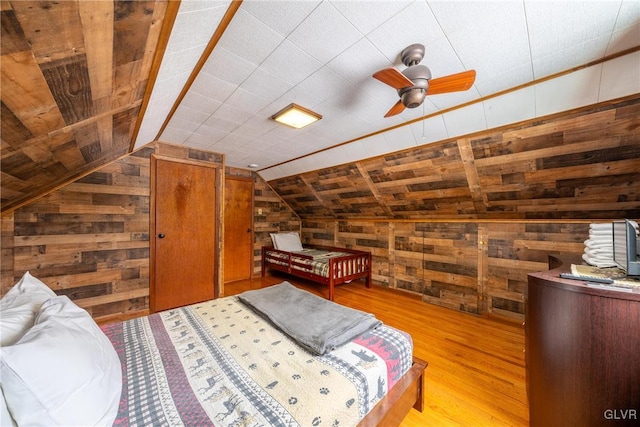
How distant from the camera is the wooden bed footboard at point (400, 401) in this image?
1146 mm

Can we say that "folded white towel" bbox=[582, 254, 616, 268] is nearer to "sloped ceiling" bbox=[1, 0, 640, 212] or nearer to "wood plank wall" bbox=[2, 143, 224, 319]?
"sloped ceiling" bbox=[1, 0, 640, 212]

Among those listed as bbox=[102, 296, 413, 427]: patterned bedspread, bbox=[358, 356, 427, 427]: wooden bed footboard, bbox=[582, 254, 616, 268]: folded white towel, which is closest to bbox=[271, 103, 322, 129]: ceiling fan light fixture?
bbox=[102, 296, 413, 427]: patterned bedspread

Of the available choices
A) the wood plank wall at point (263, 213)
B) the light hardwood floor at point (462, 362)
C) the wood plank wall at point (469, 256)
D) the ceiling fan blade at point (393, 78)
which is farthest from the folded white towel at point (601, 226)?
the wood plank wall at point (263, 213)

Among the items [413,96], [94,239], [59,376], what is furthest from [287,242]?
[59,376]

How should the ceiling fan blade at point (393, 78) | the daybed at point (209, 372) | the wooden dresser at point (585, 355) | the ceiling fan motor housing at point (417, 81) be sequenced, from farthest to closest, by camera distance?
the ceiling fan motor housing at point (417, 81), the ceiling fan blade at point (393, 78), the wooden dresser at point (585, 355), the daybed at point (209, 372)

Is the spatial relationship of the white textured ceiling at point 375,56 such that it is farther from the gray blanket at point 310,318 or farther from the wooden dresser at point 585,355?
the gray blanket at point 310,318

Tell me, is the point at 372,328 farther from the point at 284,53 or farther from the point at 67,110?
the point at 67,110

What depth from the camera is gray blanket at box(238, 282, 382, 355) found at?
1.38m

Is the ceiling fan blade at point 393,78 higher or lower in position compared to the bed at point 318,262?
higher

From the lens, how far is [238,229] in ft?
15.0

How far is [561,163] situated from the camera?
7.07 ft

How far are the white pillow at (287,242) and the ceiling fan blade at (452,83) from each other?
3.83m

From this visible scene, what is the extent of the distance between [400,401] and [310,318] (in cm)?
71

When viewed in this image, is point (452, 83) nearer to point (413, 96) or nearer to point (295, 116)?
point (413, 96)
